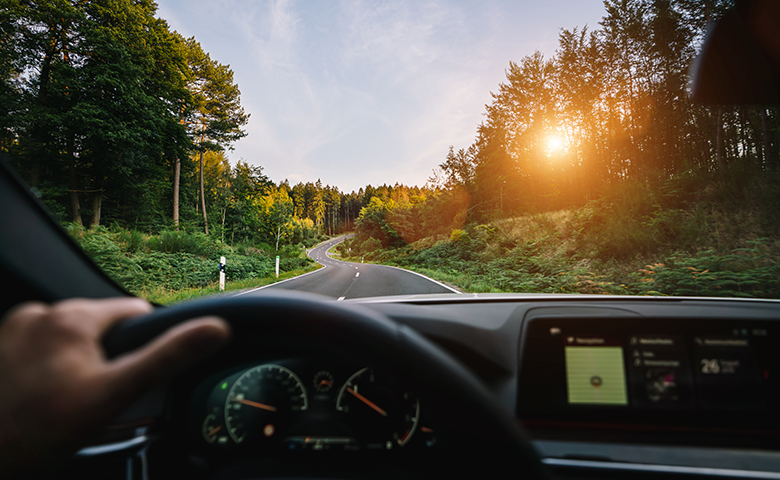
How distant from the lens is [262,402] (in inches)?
59.2

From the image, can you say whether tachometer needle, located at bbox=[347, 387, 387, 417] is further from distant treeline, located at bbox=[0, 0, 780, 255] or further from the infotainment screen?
distant treeline, located at bbox=[0, 0, 780, 255]

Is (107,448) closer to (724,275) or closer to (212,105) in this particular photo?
(724,275)

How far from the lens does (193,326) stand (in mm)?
678

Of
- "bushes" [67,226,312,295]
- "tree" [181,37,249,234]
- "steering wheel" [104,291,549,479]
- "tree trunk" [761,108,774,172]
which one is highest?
"tree" [181,37,249,234]

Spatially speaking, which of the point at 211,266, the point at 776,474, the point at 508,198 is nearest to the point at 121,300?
the point at 776,474

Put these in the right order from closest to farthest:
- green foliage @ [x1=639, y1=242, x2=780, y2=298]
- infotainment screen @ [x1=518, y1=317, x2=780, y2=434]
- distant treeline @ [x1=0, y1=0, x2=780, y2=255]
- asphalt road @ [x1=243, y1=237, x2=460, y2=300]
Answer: infotainment screen @ [x1=518, y1=317, x2=780, y2=434] < distant treeline @ [x1=0, y1=0, x2=780, y2=255] < green foliage @ [x1=639, y1=242, x2=780, y2=298] < asphalt road @ [x1=243, y1=237, x2=460, y2=300]

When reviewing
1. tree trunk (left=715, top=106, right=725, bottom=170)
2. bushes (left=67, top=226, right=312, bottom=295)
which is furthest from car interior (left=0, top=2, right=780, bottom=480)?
tree trunk (left=715, top=106, right=725, bottom=170)

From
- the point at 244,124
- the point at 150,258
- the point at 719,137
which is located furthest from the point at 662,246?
the point at 244,124

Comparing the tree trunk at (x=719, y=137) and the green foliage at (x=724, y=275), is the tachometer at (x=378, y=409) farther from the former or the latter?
the tree trunk at (x=719, y=137)

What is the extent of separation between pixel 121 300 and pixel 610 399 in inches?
83.2

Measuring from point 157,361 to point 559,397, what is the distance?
5.75 feet

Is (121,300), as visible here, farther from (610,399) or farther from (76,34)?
(76,34)

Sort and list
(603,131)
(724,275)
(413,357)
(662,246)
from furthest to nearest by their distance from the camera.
→ 1. (603,131)
2. (662,246)
3. (724,275)
4. (413,357)

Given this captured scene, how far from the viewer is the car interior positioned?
1287mm
